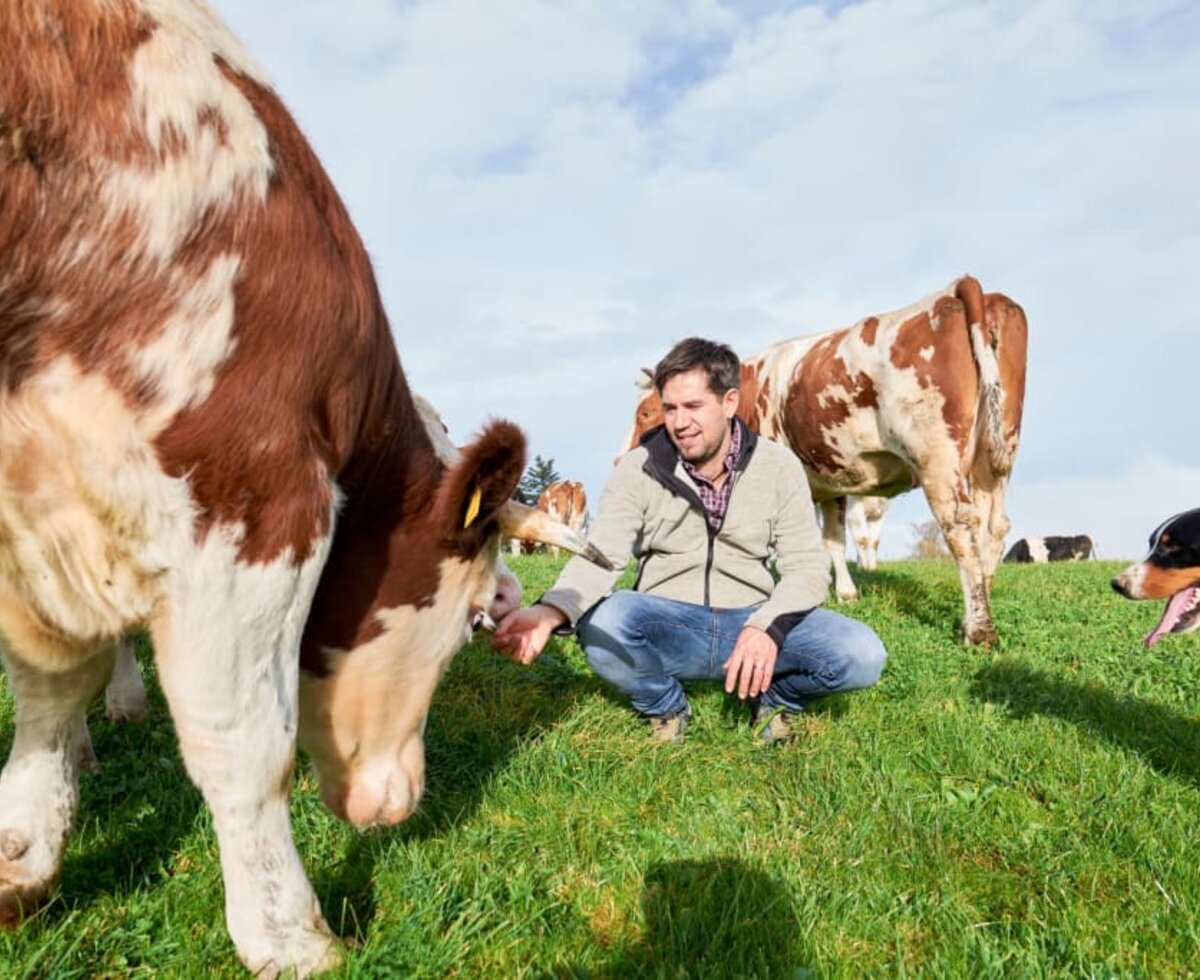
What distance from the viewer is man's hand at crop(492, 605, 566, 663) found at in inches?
155

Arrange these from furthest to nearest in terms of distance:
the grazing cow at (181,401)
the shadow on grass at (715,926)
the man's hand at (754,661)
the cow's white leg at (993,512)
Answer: the cow's white leg at (993,512)
the man's hand at (754,661)
the shadow on grass at (715,926)
the grazing cow at (181,401)

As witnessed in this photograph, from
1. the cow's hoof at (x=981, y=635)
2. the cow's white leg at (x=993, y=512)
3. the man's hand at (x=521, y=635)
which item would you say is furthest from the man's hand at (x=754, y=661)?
the cow's white leg at (x=993, y=512)

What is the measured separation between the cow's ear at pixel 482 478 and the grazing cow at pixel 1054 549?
26.7 meters

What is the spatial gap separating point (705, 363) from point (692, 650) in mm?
1429

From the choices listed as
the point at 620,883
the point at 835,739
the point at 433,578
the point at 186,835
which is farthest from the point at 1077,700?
the point at 186,835

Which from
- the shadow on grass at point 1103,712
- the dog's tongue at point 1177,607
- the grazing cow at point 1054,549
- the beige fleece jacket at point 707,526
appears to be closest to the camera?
the dog's tongue at point 1177,607

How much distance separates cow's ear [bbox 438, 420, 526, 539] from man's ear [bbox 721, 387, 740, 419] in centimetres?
200

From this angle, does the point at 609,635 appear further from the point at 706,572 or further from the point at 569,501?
the point at 569,501

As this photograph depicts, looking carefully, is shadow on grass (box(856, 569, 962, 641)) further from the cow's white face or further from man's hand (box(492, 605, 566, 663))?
the cow's white face

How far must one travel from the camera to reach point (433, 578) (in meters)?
3.16

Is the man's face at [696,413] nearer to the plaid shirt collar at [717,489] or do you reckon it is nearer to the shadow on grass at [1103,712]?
the plaid shirt collar at [717,489]

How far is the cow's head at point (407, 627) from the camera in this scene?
3.03 m

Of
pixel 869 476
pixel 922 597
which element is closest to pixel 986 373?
pixel 869 476

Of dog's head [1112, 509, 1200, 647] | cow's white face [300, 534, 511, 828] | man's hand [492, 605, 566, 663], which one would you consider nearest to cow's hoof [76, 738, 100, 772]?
cow's white face [300, 534, 511, 828]
